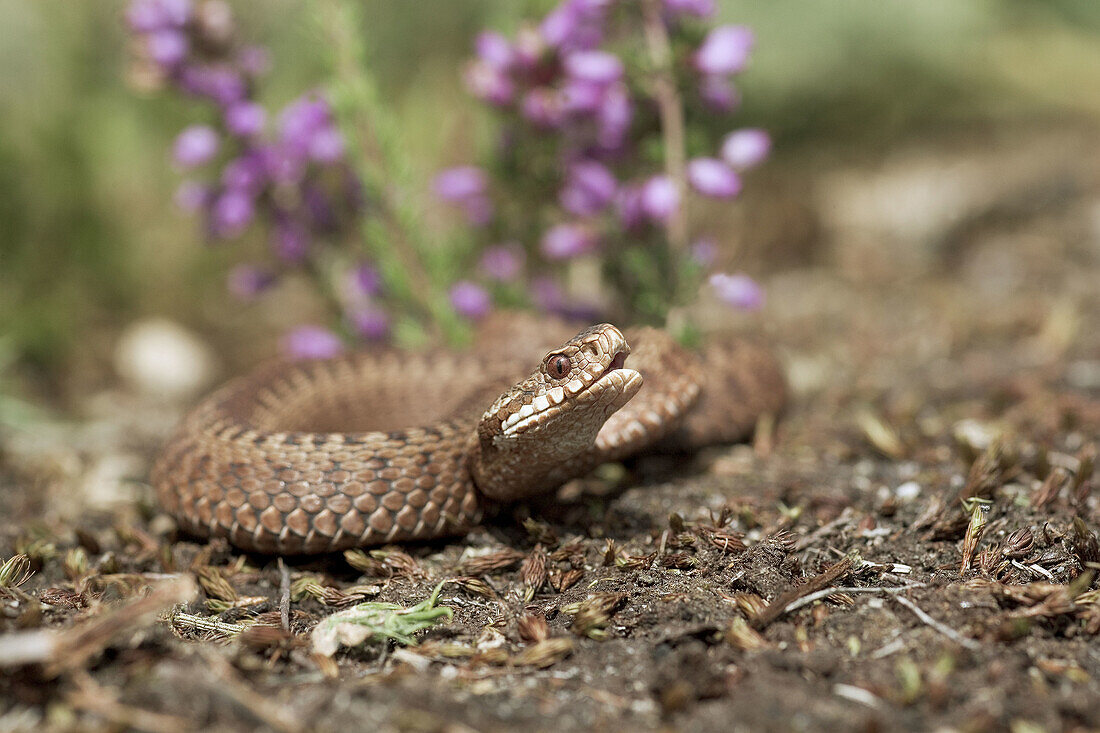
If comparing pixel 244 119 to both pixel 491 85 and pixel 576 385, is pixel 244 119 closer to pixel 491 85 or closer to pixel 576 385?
pixel 491 85

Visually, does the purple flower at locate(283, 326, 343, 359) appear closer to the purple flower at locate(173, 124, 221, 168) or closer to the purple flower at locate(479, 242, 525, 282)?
the purple flower at locate(479, 242, 525, 282)

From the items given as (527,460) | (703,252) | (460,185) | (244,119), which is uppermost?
(244,119)

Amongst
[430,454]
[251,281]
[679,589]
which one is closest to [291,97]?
[251,281]

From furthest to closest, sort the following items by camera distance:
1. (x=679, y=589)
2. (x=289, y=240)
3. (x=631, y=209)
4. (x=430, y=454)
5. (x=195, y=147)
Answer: (x=289, y=240) < (x=195, y=147) < (x=631, y=209) < (x=430, y=454) < (x=679, y=589)

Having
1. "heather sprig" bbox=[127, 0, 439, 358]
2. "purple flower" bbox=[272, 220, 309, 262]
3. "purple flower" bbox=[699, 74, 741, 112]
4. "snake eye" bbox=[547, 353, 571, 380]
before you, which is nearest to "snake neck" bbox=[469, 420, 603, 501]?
"snake eye" bbox=[547, 353, 571, 380]

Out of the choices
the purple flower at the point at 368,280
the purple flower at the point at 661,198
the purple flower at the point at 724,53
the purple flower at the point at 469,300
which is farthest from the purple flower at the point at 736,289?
the purple flower at the point at 368,280

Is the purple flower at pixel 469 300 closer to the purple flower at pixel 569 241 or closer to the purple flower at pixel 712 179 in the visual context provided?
the purple flower at pixel 569 241
